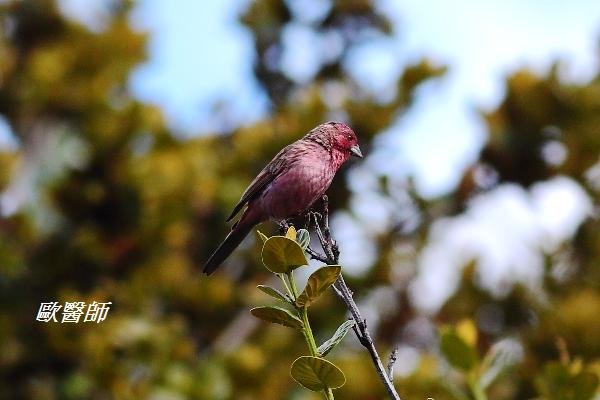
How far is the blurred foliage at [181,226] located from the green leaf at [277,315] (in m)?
5.36

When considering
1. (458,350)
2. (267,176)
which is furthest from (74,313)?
(458,350)

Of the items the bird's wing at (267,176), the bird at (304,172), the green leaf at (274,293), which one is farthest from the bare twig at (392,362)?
the bird's wing at (267,176)

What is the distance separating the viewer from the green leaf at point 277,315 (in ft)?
3.30

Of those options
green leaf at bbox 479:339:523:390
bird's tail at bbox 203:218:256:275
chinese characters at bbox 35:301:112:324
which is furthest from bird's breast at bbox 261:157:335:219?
green leaf at bbox 479:339:523:390

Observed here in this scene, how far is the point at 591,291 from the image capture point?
28.0ft

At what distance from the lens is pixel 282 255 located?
992 millimetres

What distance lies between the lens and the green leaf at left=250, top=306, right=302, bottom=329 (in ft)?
3.30

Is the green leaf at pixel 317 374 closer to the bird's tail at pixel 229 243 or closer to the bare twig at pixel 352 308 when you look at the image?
the bare twig at pixel 352 308

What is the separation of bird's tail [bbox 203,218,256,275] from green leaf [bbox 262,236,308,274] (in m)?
0.42

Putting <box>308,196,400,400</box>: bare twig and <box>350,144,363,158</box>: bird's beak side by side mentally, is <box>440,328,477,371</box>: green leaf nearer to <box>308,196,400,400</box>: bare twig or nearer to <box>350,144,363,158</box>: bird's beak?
<box>350,144,363,158</box>: bird's beak

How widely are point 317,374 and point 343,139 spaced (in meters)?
0.53

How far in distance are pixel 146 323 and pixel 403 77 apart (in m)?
3.15

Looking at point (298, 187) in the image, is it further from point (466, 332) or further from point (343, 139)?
point (466, 332)

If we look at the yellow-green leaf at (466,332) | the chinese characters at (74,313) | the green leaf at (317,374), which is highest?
the yellow-green leaf at (466,332)
